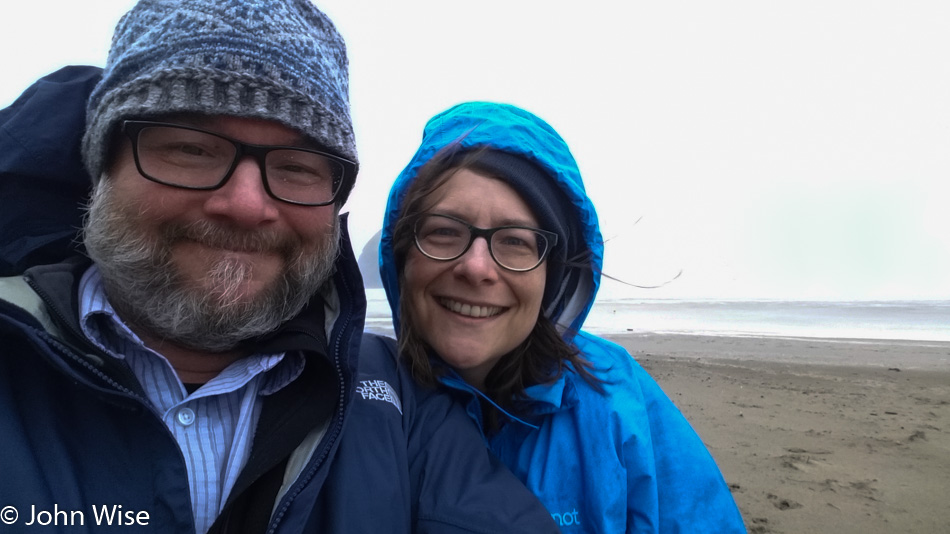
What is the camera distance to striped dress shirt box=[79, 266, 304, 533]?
133cm

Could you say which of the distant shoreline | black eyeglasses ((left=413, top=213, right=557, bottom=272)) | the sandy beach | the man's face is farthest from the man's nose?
the distant shoreline

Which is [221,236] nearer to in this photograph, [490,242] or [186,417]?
[186,417]

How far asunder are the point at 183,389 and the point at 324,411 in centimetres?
44

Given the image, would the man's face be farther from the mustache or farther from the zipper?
the zipper

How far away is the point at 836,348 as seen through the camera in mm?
12508

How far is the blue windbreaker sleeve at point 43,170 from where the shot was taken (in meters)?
1.49

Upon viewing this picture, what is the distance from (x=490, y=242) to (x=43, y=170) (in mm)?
1510

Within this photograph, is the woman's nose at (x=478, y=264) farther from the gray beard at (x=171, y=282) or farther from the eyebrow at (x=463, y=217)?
the gray beard at (x=171, y=282)

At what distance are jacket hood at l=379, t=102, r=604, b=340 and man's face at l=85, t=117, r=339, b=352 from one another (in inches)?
26.9

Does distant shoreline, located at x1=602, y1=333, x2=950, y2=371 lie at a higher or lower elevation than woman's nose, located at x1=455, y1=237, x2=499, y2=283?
lower

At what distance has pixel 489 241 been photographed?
6.37 ft

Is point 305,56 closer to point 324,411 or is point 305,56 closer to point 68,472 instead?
point 324,411

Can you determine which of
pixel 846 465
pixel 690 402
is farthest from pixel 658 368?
pixel 846 465

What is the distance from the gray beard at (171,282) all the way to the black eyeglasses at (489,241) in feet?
2.00
